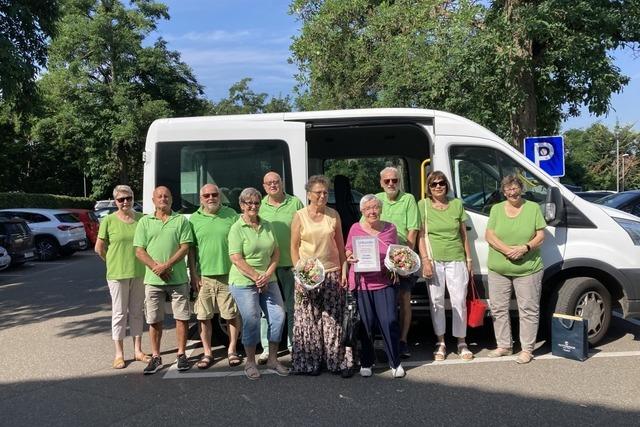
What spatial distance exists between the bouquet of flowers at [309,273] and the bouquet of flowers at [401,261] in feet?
1.91

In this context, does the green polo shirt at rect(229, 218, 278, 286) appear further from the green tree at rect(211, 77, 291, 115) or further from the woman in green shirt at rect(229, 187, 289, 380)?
the green tree at rect(211, 77, 291, 115)

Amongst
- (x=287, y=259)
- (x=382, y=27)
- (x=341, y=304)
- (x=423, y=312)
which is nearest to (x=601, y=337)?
(x=423, y=312)

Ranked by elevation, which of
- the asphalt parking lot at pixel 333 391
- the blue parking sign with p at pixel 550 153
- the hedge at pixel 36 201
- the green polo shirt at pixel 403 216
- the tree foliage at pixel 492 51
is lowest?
the asphalt parking lot at pixel 333 391

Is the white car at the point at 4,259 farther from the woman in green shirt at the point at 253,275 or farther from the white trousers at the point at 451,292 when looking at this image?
the white trousers at the point at 451,292

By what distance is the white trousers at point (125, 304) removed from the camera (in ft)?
18.3

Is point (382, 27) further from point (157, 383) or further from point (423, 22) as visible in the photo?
point (157, 383)

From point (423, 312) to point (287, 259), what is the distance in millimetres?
1540

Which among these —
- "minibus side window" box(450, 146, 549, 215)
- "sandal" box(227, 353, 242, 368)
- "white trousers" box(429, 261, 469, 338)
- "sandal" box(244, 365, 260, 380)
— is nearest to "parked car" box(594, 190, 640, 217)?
"minibus side window" box(450, 146, 549, 215)

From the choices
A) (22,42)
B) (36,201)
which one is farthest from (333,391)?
(36,201)

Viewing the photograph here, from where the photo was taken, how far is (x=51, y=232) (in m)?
17.3

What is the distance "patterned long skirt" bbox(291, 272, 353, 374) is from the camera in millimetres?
5148

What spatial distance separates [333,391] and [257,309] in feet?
3.29

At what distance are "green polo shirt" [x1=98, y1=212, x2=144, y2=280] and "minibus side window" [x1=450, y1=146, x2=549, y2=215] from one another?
10.8 feet

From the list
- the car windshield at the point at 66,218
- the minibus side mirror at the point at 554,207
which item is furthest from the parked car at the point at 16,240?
the minibus side mirror at the point at 554,207
